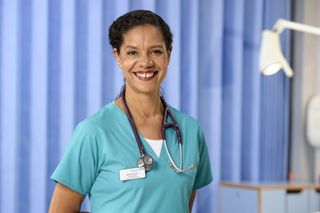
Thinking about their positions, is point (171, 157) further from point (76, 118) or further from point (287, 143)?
point (287, 143)

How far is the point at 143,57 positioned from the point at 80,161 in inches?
11.6

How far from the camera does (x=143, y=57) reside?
1.32 meters

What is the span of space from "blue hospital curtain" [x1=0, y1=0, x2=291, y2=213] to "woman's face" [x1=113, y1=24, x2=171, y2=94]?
1384 mm

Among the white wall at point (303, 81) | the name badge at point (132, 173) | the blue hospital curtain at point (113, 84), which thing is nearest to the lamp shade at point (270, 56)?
the blue hospital curtain at point (113, 84)

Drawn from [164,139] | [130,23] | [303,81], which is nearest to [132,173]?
[164,139]

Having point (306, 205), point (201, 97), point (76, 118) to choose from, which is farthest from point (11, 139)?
point (306, 205)

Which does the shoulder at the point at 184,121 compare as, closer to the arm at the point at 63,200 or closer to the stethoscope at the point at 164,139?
the stethoscope at the point at 164,139

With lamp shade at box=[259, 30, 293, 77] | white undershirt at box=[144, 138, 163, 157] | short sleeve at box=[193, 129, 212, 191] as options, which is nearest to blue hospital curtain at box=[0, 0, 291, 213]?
lamp shade at box=[259, 30, 293, 77]

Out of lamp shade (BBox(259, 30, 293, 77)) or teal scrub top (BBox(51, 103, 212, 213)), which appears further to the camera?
lamp shade (BBox(259, 30, 293, 77))

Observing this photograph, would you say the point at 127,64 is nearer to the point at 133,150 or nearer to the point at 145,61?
the point at 145,61

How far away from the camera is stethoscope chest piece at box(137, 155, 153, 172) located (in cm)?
129

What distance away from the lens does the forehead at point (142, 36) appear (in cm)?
132

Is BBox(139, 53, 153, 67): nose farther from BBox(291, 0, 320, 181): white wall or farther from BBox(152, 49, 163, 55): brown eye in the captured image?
BBox(291, 0, 320, 181): white wall

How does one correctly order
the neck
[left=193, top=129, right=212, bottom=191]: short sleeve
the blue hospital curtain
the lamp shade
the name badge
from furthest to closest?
the lamp shade < the blue hospital curtain < [left=193, top=129, right=212, bottom=191]: short sleeve < the neck < the name badge
